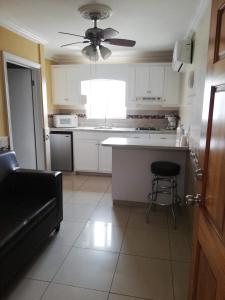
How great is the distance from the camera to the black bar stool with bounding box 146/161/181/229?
104 inches

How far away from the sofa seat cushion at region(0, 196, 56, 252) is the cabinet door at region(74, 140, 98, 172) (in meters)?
2.20

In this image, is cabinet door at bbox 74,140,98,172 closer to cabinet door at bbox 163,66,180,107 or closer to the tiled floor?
the tiled floor

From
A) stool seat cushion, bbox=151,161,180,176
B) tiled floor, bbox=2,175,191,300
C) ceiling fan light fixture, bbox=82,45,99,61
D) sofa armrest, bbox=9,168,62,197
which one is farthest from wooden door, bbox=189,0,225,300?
ceiling fan light fixture, bbox=82,45,99,61

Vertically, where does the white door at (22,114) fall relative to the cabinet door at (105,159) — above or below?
above

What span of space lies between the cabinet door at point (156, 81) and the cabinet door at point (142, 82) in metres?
0.08

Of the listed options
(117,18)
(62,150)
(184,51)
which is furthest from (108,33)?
(62,150)

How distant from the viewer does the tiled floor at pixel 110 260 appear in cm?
173

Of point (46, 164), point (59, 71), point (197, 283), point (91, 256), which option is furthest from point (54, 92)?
point (197, 283)

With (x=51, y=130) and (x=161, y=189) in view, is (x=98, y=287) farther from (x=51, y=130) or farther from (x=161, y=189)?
(x=51, y=130)

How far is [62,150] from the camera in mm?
4594

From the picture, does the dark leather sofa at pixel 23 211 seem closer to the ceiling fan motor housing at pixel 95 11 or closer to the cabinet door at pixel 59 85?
the ceiling fan motor housing at pixel 95 11

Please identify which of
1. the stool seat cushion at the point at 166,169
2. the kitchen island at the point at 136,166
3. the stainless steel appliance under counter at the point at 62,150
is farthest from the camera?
the stainless steel appliance under counter at the point at 62,150

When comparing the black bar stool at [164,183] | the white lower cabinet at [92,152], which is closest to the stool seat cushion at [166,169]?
the black bar stool at [164,183]

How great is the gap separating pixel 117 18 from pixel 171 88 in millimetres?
1973
